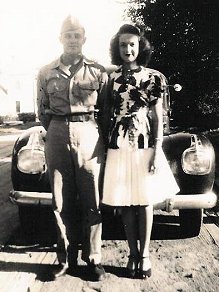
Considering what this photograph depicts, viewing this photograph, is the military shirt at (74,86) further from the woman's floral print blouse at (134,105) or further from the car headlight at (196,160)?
the car headlight at (196,160)

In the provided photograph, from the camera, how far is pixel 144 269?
11.7ft

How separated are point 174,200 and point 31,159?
1359 millimetres

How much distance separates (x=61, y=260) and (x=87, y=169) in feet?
2.58

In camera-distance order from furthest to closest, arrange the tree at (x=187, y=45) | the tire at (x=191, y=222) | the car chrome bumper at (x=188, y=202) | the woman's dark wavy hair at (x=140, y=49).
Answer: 1. the tree at (x=187, y=45)
2. the tire at (x=191, y=222)
3. the car chrome bumper at (x=188, y=202)
4. the woman's dark wavy hair at (x=140, y=49)

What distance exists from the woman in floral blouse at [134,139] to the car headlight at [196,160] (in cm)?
61

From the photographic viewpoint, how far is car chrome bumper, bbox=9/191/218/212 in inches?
155

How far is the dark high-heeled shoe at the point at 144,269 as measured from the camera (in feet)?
11.6

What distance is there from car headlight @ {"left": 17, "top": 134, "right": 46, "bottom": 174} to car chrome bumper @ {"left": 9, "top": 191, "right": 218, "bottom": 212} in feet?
0.72

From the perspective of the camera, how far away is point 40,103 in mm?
3723

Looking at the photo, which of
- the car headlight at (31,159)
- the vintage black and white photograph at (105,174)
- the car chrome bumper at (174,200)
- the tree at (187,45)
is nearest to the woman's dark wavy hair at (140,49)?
the vintage black and white photograph at (105,174)

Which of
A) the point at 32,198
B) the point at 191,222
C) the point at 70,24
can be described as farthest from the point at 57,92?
the point at 191,222

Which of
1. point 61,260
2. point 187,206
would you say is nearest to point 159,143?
point 187,206

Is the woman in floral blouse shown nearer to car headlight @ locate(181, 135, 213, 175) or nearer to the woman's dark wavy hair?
the woman's dark wavy hair

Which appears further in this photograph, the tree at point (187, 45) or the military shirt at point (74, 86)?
the tree at point (187, 45)
